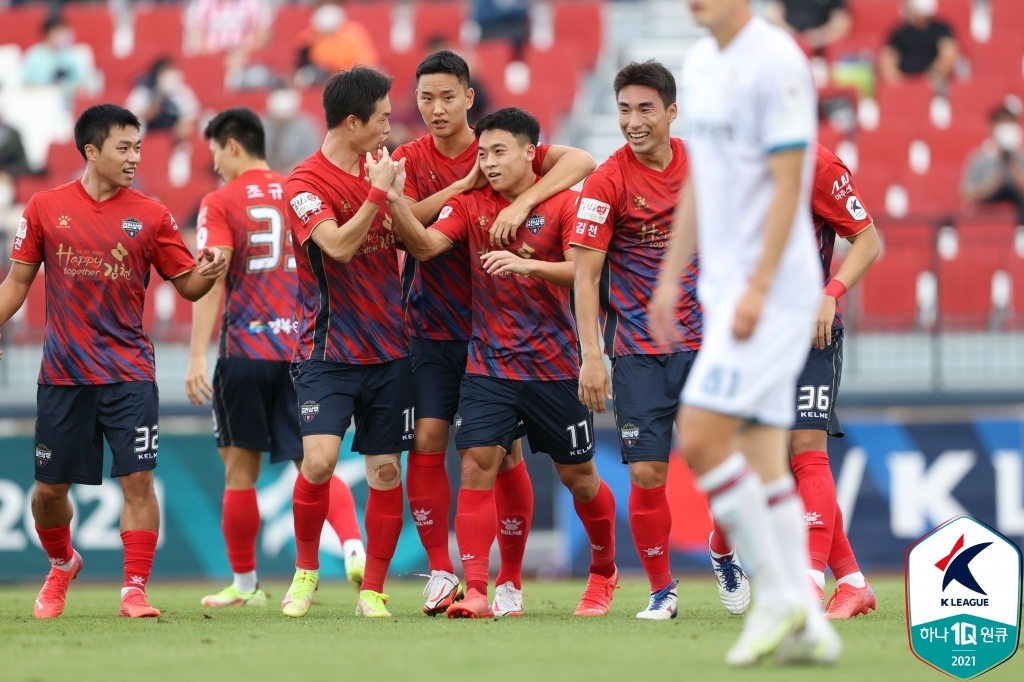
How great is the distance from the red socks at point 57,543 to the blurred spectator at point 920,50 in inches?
432

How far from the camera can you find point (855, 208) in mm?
6590

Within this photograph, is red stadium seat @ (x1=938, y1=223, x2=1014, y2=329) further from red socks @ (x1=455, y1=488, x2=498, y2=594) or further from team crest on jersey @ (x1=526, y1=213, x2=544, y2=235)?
red socks @ (x1=455, y1=488, x2=498, y2=594)

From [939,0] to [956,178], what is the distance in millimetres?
3530

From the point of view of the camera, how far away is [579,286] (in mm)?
6348

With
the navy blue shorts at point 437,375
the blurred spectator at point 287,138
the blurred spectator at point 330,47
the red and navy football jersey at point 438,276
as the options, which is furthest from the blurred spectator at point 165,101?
the navy blue shorts at point 437,375

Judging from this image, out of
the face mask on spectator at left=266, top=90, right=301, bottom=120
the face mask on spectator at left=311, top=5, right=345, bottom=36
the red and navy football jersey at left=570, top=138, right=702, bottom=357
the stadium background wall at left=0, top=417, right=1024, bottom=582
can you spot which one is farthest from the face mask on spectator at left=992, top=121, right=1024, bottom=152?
the red and navy football jersey at left=570, top=138, right=702, bottom=357

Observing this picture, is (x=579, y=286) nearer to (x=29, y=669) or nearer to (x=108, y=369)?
(x=108, y=369)

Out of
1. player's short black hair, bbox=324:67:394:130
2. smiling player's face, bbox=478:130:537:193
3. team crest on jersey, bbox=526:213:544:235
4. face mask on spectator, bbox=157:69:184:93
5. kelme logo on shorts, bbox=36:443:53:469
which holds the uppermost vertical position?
face mask on spectator, bbox=157:69:184:93

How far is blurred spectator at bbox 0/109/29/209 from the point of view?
1481 centimetres

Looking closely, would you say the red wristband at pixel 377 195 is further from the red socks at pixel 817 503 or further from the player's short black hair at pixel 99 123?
the red socks at pixel 817 503

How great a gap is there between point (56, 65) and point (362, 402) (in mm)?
11446

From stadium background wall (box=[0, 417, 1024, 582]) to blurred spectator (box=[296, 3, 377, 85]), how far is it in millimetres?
6200

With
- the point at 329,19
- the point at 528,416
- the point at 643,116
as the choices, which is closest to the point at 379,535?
the point at 528,416

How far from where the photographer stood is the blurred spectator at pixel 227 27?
17.3 m
